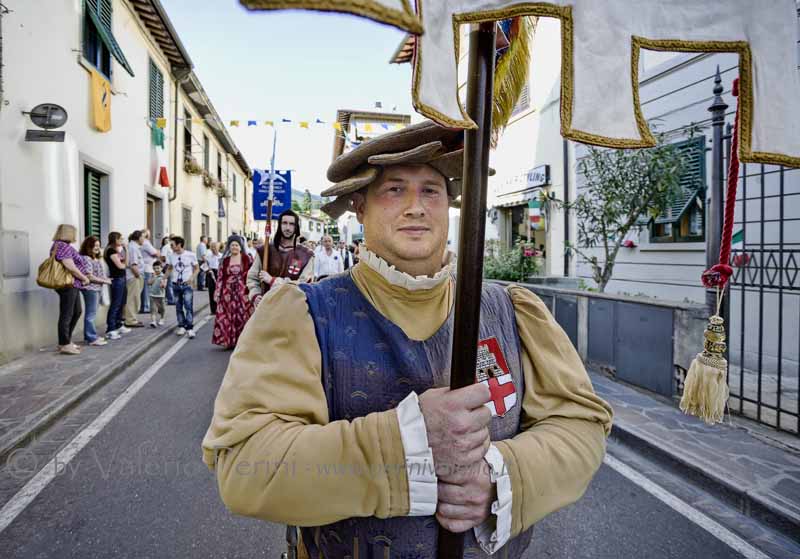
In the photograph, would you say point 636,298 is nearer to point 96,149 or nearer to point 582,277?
point 582,277

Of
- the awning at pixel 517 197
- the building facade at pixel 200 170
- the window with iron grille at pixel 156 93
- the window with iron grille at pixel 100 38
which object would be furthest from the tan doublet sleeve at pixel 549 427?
the window with iron grille at pixel 156 93

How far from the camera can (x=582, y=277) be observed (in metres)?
9.08

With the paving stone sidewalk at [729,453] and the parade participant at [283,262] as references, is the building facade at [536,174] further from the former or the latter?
the paving stone sidewalk at [729,453]

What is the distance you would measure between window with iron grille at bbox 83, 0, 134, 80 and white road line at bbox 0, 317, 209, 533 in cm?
663

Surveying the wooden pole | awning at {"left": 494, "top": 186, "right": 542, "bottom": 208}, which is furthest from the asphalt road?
awning at {"left": 494, "top": 186, "right": 542, "bottom": 208}

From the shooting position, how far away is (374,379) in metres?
1.19

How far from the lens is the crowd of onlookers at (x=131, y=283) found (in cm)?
664

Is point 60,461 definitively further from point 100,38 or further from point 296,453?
point 100,38

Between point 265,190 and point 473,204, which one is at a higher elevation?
point 265,190

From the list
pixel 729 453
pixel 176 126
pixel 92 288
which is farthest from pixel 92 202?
pixel 729 453

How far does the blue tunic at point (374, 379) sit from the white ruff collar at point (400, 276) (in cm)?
10

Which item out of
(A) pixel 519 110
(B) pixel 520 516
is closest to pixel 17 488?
(B) pixel 520 516

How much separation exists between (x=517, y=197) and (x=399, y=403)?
11.8 metres

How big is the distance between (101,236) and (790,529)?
36.1 feet
